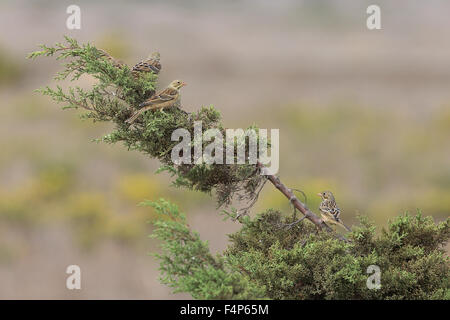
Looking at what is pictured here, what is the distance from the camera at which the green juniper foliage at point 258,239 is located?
12.1 ft

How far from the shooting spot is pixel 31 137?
1889 cm

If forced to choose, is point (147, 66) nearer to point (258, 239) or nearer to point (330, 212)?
point (258, 239)

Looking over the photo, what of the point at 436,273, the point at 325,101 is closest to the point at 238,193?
the point at 436,273

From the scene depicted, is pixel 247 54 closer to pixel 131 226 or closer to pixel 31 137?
pixel 31 137

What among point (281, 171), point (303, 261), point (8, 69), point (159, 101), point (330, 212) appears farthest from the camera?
point (8, 69)

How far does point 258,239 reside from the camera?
13.8 feet

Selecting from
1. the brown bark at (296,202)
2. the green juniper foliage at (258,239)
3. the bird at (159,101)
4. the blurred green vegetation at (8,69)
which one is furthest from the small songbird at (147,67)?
Result: the blurred green vegetation at (8,69)

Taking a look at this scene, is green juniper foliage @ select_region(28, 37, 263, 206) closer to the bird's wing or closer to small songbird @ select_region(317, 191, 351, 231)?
the bird's wing

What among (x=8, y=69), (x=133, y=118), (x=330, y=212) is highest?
(x=8, y=69)

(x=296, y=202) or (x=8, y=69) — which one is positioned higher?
(x=8, y=69)

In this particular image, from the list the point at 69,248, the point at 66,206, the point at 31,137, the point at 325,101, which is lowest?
the point at 69,248

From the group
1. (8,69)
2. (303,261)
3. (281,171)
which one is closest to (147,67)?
(303,261)

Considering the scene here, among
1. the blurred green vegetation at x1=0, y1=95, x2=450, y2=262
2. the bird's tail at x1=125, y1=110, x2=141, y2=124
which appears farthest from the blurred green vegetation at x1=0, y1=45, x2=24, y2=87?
the bird's tail at x1=125, y1=110, x2=141, y2=124
